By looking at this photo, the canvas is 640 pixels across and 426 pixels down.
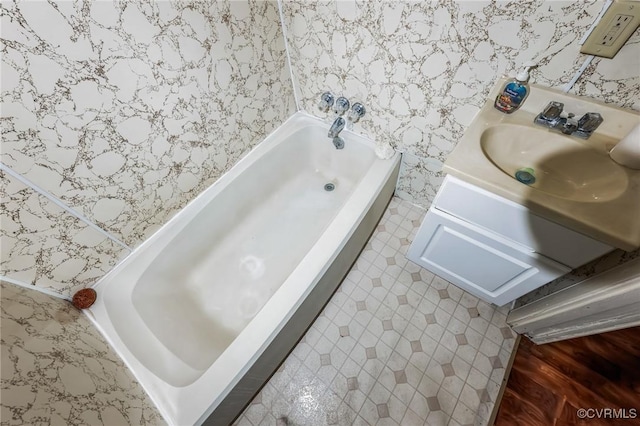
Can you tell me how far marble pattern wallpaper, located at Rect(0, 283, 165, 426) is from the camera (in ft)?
1.88

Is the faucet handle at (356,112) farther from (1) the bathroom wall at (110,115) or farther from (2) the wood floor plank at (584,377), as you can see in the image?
(2) the wood floor plank at (584,377)

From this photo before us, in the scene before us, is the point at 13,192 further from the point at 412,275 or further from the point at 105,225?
the point at 412,275

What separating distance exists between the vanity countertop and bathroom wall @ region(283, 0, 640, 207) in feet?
0.14

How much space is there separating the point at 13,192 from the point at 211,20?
821mm

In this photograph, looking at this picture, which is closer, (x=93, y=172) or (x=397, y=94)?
(x=93, y=172)

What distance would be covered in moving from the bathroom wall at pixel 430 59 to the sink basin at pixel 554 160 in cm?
16

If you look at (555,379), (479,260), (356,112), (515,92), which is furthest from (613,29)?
(555,379)

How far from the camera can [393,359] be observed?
1186mm

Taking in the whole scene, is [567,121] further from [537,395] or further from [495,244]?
[537,395]

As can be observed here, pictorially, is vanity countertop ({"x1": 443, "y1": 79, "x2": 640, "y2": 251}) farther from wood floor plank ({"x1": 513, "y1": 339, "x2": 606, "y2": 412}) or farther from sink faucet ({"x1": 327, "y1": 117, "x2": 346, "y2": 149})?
wood floor plank ({"x1": 513, "y1": 339, "x2": 606, "y2": 412})

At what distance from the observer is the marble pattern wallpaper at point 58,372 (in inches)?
22.6

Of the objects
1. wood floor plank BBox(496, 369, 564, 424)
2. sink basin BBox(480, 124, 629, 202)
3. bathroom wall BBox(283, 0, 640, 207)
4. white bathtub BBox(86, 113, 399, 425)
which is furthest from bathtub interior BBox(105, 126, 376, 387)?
wood floor plank BBox(496, 369, 564, 424)

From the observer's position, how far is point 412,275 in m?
1.40

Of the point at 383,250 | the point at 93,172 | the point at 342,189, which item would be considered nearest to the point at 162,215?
the point at 93,172
